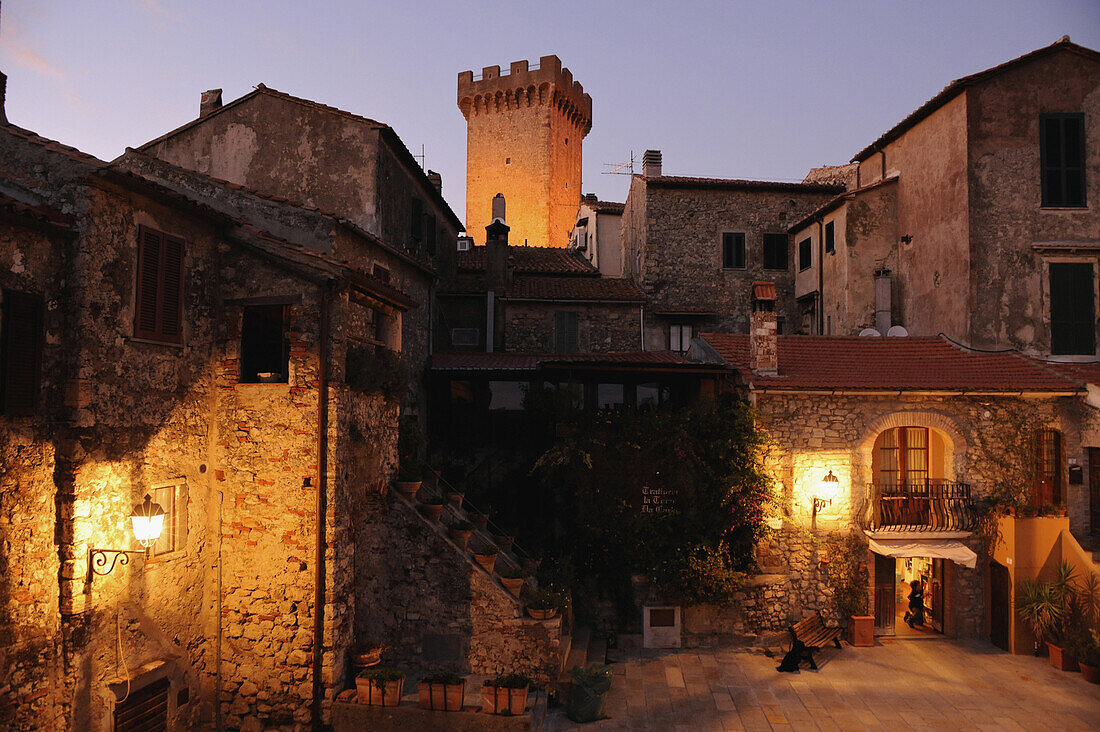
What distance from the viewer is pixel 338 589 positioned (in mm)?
9906

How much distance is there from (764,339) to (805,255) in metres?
11.8

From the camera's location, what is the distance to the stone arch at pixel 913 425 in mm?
13961

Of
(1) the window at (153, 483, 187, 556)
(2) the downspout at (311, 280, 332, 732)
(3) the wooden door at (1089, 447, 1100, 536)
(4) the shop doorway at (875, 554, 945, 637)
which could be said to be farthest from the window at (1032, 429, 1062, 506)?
(1) the window at (153, 483, 187, 556)

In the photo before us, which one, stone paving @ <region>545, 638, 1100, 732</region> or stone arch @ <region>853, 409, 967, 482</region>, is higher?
stone arch @ <region>853, 409, 967, 482</region>

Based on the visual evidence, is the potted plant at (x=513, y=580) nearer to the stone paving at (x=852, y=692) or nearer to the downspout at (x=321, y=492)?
the stone paving at (x=852, y=692)

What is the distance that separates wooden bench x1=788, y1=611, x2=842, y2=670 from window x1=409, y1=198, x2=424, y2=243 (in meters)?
13.3

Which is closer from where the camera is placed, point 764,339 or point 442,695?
point 442,695

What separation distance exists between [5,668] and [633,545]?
10.00 meters

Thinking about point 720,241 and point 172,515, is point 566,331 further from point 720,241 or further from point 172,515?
point 172,515

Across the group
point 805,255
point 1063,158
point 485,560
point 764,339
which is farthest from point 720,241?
point 485,560

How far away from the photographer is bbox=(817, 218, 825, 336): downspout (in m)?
22.9

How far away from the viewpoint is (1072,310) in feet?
56.1

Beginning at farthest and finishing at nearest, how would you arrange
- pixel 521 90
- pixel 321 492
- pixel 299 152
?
pixel 521 90
pixel 299 152
pixel 321 492

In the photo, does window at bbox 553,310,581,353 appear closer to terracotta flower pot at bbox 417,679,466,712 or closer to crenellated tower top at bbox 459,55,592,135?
terracotta flower pot at bbox 417,679,466,712
